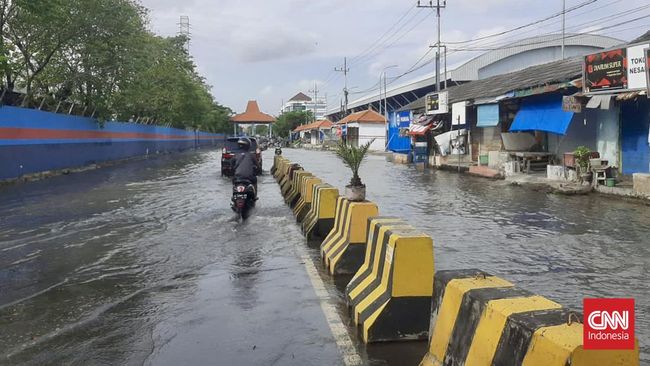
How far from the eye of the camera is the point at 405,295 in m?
4.84

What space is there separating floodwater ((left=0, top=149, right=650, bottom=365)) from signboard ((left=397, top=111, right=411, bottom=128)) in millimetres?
24058

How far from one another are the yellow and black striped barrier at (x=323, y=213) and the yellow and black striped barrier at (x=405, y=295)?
4512mm

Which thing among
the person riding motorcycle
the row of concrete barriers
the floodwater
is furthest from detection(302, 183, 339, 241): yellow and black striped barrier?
the person riding motorcycle

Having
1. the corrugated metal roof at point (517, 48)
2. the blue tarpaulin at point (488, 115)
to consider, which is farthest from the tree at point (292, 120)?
the blue tarpaulin at point (488, 115)

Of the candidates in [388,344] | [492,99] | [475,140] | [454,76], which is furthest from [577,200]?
[454,76]

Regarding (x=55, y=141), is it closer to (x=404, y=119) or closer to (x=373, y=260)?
(x=404, y=119)

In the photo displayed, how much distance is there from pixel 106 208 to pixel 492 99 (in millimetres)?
16565

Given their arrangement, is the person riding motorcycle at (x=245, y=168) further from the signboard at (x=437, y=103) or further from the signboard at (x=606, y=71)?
the signboard at (x=437, y=103)

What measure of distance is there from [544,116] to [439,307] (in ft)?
59.2

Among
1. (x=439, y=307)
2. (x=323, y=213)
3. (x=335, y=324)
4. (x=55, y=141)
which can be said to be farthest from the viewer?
(x=55, y=141)

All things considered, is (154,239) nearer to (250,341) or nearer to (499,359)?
(250,341)

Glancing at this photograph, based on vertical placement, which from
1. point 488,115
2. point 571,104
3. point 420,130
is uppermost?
point 488,115

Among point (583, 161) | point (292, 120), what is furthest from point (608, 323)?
point (292, 120)

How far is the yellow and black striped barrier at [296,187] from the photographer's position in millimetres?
13209
